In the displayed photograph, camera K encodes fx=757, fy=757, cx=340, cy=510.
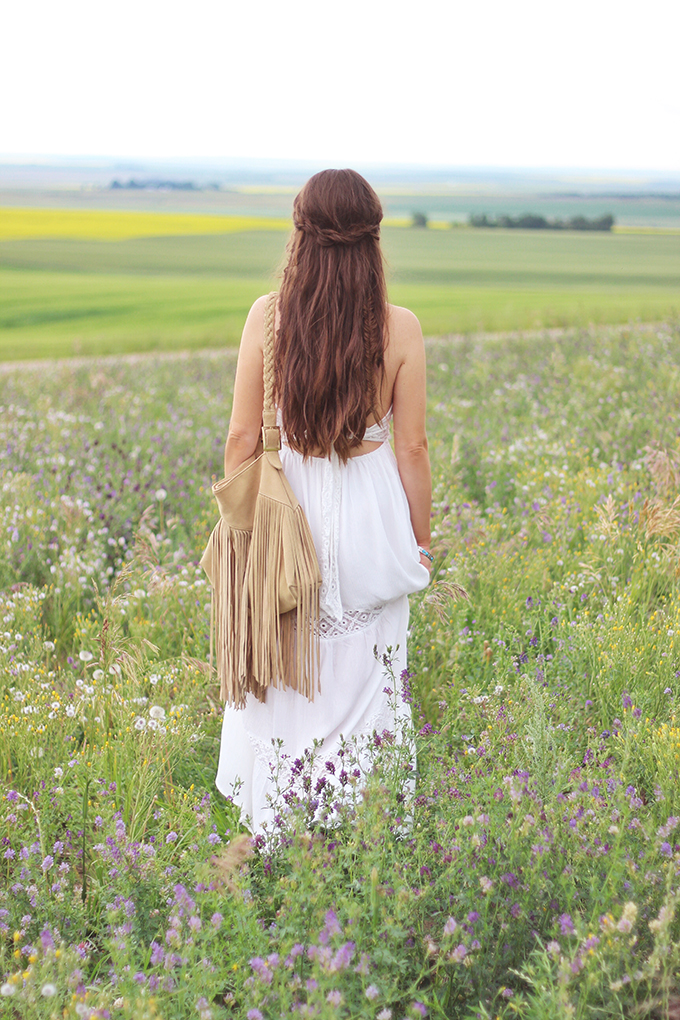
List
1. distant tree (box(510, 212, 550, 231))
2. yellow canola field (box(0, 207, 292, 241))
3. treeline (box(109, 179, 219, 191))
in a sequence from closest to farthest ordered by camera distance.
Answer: yellow canola field (box(0, 207, 292, 241)) < distant tree (box(510, 212, 550, 231)) < treeline (box(109, 179, 219, 191))

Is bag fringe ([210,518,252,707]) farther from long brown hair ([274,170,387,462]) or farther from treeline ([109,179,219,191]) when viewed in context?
treeline ([109,179,219,191])

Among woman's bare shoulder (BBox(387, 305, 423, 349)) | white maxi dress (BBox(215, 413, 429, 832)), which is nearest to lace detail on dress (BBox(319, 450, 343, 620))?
white maxi dress (BBox(215, 413, 429, 832))

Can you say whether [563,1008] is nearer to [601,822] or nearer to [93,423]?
[601,822]

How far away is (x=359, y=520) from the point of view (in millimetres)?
2441

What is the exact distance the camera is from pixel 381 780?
1987 millimetres

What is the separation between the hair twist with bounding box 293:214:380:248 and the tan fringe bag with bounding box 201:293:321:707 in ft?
0.76

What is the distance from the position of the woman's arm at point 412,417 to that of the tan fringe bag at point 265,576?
417 mm

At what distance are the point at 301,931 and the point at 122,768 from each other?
113cm

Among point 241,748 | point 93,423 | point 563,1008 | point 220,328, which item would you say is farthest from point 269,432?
point 220,328

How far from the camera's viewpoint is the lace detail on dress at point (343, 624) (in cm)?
251

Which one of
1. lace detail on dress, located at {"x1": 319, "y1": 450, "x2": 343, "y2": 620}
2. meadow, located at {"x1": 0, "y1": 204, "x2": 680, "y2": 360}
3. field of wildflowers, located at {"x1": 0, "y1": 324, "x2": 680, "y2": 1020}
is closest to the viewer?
field of wildflowers, located at {"x1": 0, "y1": 324, "x2": 680, "y2": 1020}

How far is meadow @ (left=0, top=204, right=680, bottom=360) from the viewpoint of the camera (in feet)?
54.1

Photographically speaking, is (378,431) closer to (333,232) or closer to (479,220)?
(333,232)

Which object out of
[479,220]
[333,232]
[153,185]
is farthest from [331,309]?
[153,185]
